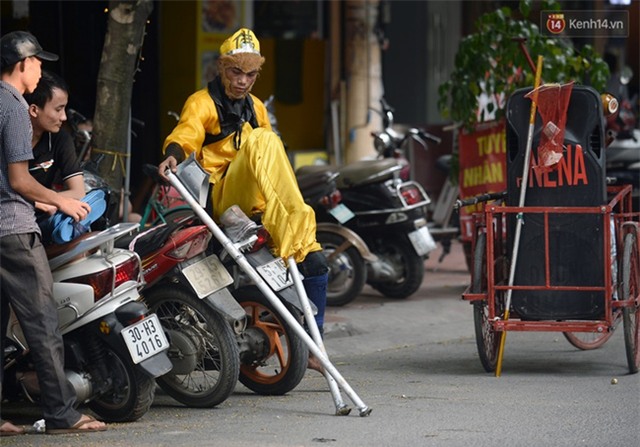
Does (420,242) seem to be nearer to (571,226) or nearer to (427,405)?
(571,226)

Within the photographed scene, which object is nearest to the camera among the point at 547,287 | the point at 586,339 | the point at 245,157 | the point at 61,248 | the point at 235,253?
the point at 61,248

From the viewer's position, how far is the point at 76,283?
20.4 feet

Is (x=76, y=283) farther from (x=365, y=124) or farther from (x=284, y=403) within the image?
→ (x=365, y=124)

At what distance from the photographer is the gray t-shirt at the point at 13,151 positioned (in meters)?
5.87

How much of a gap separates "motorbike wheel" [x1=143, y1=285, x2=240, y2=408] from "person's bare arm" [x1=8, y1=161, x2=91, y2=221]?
0.81 meters

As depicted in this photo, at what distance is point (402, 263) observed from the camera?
10.8m

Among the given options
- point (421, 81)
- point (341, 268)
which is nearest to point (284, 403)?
point (341, 268)

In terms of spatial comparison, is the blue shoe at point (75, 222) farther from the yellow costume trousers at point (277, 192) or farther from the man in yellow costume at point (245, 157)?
the yellow costume trousers at point (277, 192)

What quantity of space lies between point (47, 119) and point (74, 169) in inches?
11.4

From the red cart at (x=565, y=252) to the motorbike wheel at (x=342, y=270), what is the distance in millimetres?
2639

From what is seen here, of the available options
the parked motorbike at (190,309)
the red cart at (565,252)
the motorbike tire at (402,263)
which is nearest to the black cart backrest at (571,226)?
the red cart at (565,252)

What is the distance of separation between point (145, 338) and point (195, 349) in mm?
450

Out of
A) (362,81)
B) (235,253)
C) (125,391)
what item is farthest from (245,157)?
(362,81)
